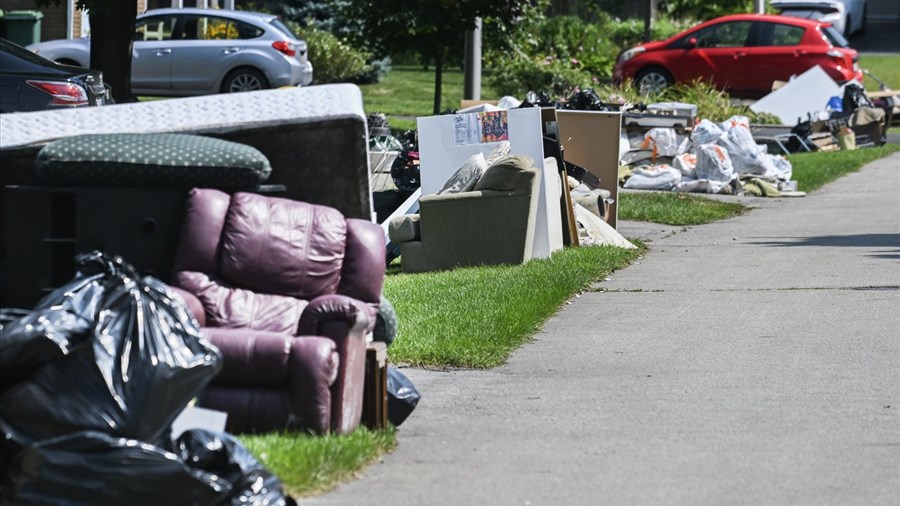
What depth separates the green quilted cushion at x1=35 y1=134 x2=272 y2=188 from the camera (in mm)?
5680

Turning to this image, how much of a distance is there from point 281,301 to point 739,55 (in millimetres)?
20960

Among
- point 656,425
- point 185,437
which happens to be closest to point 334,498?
point 185,437

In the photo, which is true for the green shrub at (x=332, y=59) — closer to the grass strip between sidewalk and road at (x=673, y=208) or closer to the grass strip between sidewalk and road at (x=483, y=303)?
the grass strip between sidewalk and road at (x=673, y=208)

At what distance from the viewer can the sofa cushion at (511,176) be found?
11.1 m

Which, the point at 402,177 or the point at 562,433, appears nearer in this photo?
the point at 562,433

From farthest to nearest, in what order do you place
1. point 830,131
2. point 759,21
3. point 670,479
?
point 759,21 < point 830,131 < point 670,479

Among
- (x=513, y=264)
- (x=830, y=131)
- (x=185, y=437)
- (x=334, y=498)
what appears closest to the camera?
(x=185, y=437)

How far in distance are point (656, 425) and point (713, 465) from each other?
73cm

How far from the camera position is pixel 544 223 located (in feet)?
38.1

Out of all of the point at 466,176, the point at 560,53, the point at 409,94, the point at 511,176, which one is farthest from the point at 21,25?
the point at 511,176

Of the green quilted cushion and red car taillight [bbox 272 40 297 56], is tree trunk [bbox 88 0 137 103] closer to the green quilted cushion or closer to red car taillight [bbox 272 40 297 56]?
red car taillight [bbox 272 40 297 56]

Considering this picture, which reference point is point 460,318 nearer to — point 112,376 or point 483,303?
point 483,303

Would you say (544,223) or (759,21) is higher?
(759,21)

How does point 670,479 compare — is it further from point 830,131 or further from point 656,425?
point 830,131
